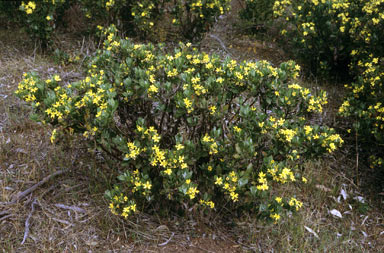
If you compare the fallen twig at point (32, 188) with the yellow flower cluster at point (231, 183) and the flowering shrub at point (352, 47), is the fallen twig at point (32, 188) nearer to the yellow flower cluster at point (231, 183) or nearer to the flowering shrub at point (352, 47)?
the yellow flower cluster at point (231, 183)

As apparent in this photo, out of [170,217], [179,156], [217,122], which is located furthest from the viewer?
[170,217]

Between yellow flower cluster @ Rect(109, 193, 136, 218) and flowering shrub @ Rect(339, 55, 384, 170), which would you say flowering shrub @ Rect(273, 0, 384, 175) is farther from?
yellow flower cluster @ Rect(109, 193, 136, 218)

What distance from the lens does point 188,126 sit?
8.01 feet

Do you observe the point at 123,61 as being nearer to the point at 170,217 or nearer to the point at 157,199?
the point at 157,199

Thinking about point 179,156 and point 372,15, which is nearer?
point 179,156

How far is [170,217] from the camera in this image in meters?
2.74

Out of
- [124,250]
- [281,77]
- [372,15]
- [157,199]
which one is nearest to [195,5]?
[372,15]

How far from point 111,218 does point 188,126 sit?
861 mm

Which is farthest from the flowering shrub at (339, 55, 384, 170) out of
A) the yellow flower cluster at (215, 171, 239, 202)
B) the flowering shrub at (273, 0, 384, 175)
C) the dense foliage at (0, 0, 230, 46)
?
the dense foliage at (0, 0, 230, 46)

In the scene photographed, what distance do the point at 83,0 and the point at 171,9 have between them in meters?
1.08

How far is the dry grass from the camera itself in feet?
8.33

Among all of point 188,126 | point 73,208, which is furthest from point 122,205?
point 188,126

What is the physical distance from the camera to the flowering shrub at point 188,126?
2.28m

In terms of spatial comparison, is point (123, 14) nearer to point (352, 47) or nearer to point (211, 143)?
point (352, 47)
